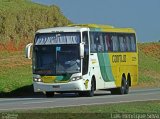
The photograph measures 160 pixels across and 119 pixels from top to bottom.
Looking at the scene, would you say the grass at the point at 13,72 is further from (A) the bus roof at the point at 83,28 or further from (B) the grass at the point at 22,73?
(A) the bus roof at the point at 83,28

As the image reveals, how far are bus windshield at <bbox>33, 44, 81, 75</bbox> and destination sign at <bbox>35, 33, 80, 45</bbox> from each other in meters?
0.21

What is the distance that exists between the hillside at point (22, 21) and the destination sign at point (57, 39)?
3456cm

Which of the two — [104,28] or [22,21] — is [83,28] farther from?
[22,21]

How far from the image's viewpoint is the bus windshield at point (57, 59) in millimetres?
36281

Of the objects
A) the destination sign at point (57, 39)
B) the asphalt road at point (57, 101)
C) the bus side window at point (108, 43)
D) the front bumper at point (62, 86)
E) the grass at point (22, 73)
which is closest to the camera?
the asphalt road at point (57, 101)

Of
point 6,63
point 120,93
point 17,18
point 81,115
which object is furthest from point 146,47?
Result: point 81,115

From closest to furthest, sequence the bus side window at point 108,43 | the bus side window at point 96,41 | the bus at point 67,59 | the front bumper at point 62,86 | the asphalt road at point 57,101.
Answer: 1. the asphalt road at point 57,101
2. the front bumper at point 62,86
3. the bus at point 67,59
4. the bus side window at point 96,41
5. the bus side window at point 108,43

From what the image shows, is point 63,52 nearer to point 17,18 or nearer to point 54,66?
point 54,66

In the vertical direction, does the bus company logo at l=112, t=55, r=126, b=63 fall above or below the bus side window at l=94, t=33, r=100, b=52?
below

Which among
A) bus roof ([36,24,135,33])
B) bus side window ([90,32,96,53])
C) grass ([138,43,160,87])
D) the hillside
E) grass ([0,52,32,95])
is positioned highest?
bus roof ([36,24,135,33])

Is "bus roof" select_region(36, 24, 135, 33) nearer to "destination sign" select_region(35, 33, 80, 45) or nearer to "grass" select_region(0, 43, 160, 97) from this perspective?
"destination sign" select_region(35, 33, 80, 45)

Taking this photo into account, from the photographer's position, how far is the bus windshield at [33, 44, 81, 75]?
3628 centimetres

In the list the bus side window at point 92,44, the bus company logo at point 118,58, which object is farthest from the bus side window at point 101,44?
the bus company logo at point 118,58

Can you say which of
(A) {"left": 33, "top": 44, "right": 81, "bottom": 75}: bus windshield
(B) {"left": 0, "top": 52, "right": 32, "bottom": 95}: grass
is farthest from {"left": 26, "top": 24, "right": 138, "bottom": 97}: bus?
(B) {"left": 0, "top": 52, "right": 32, "bottom": 95}: grass
